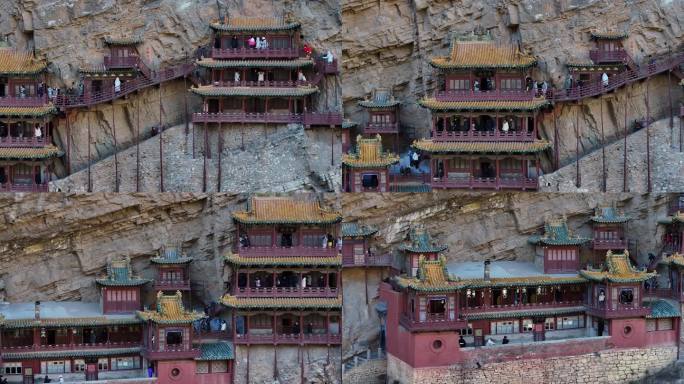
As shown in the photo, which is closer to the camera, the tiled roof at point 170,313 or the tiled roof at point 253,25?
the tiled roof at point 170,313

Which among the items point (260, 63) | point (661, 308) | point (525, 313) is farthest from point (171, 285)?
point (661, 308)

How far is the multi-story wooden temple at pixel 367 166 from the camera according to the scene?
103 metres

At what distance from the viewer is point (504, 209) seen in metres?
104

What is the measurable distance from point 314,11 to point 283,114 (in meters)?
5.49

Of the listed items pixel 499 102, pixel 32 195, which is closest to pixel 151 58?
pixel 32 195

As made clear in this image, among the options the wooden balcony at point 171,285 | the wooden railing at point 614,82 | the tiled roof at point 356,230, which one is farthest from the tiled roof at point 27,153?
the wooden railing at point 614,82

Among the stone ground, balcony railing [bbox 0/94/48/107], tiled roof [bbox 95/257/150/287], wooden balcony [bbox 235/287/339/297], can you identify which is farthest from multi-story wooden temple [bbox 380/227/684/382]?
balcony railing [bbox 0/94/48/107]

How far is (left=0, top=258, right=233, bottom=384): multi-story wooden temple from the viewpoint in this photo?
97.9 meters

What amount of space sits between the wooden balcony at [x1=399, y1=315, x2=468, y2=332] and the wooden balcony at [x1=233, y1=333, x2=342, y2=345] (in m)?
3.85

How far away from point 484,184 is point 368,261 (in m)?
7.16

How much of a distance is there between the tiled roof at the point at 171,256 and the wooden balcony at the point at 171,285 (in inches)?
39.2

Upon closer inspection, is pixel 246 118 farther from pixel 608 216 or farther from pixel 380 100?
pixel 608 216

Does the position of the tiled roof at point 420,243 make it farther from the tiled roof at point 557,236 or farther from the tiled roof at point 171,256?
the tiled roof at point 171,256

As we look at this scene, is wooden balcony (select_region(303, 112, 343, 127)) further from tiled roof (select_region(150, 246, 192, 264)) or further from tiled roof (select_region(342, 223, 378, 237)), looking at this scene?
tiled roof (select_region(150, 246, 192, 264))
